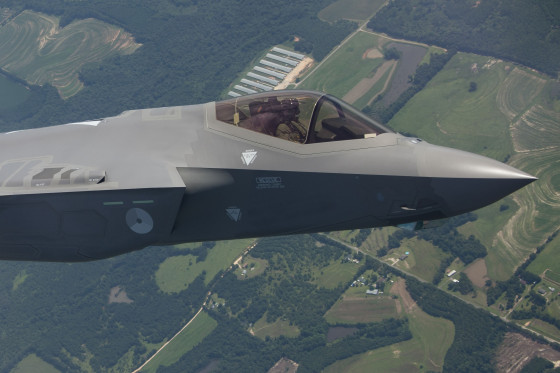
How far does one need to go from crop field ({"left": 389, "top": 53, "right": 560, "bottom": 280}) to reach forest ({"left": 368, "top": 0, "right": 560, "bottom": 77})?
5180 mm

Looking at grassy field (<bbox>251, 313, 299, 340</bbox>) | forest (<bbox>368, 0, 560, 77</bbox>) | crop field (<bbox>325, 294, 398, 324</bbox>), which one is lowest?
grassy field (<bbox>251, 313, 299, 340</bbox>)

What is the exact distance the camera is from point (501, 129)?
135 m

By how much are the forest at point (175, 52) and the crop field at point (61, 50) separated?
3245 mm

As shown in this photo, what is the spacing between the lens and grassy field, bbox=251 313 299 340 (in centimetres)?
12404

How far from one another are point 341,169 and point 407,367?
97.6m

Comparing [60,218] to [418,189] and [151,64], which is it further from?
[151,64]

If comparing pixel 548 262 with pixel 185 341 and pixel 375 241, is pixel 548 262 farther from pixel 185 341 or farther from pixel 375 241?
pixel 185 341

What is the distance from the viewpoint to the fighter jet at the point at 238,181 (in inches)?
673

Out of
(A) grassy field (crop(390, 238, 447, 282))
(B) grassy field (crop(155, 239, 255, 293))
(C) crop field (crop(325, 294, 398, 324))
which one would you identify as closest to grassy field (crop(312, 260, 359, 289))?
(C) crop field (crop(325, 294, 398, 324))

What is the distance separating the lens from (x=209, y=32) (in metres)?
189

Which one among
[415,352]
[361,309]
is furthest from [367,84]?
[415,352]

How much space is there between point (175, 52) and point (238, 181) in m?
175

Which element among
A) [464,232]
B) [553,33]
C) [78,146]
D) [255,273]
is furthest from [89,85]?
[78,146]

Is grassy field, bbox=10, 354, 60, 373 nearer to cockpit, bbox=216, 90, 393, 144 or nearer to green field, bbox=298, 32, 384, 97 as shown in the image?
green field, bbox=298, 32, 384, 97
